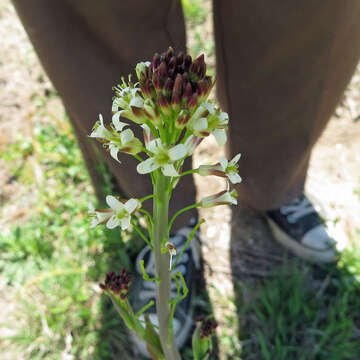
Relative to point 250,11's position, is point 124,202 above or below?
below

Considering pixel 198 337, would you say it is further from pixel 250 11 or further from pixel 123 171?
pixel 250 11

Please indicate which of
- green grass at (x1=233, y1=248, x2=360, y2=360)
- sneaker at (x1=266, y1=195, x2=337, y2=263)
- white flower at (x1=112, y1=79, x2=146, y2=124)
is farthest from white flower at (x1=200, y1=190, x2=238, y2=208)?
sneaker at (x1=266, y1=195, x2=337, y2=263)

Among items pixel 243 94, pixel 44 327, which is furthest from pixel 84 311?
pixel 243 94

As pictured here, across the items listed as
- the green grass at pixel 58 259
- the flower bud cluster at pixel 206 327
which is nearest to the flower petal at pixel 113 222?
the flower bud cluster at pixel 206 327

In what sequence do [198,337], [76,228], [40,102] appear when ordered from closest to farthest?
1. [198,337]
2. [76,228]
3. [40,102]

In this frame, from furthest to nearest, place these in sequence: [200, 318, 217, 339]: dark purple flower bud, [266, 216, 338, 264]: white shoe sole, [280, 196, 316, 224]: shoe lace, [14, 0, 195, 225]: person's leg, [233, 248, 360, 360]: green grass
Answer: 1. [280, 196, 316, 224]: shoe lace
2. [266, 216, 338, 264]: white shoe sole
3. [233, 248, 360, 360]: green grass
4. [14, 0, 195, 225]: person's leg
5. [200, 318, 217, 339]: dark purple flower bud

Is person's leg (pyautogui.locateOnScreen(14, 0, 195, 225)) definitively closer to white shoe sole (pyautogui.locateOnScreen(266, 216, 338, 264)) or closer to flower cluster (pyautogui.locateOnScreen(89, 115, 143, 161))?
flower cluster (pyautogui.locateOnScreen(89, 115, 143, 161))

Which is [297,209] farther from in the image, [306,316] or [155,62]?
[155,62]
